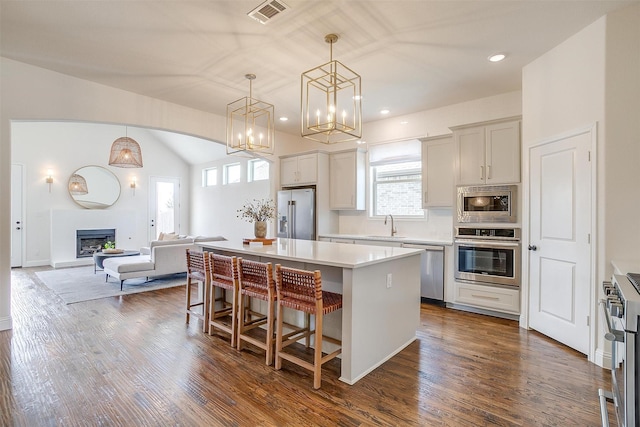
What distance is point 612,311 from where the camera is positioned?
5.10ft

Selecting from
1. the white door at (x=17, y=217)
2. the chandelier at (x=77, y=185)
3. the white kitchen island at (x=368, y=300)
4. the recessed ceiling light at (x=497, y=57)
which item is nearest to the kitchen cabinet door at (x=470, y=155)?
the recessed ceiling light at (x=497, y=57)

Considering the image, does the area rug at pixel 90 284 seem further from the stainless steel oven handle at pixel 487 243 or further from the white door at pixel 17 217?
the stainless steel oven handle at pixel 487 243

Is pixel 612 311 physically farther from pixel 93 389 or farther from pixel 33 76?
pixel 33 76

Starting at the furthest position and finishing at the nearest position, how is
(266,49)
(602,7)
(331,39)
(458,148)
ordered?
(458,148)
(266,49)
(331,39)
(602,7)

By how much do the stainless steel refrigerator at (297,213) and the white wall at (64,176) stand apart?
207 inches

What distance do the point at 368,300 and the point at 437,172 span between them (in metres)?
2.88

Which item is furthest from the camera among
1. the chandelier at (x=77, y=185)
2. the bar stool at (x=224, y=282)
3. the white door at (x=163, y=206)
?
the white door at (x=163, y=206)

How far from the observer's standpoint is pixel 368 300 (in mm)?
2604

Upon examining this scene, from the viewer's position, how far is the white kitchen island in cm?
245

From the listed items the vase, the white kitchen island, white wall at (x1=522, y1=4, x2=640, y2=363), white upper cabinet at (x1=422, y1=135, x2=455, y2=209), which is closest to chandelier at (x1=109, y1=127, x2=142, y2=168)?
the vase

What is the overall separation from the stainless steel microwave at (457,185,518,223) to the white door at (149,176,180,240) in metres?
8.62

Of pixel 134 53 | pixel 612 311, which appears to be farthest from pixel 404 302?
pixel 134 53

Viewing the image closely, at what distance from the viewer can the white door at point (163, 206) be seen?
9.55 meters

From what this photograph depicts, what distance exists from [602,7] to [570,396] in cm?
302
